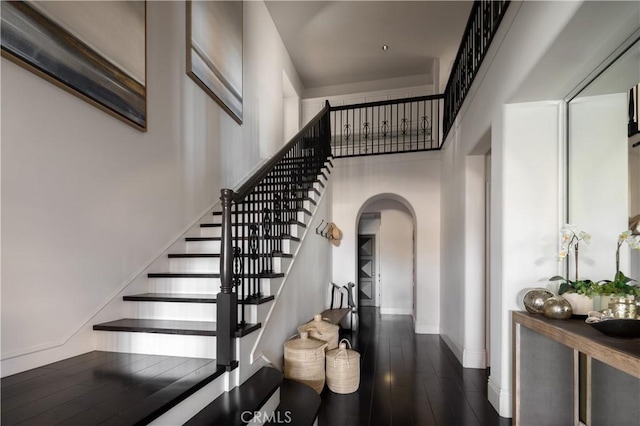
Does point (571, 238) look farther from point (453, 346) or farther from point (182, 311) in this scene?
point (182, 311)

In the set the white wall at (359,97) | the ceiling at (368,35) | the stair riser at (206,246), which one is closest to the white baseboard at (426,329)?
the stair riser at (206,246)

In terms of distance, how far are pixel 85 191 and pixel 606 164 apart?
137 inches

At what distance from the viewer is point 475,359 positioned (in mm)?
3588

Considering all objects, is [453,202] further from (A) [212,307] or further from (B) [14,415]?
(B) [14,415]

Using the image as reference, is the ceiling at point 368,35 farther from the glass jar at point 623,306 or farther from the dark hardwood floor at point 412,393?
the dark hardwood floor at point 412,393

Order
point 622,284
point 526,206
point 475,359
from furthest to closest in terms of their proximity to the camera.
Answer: point 475,359 < point 526,206 < point 622,284

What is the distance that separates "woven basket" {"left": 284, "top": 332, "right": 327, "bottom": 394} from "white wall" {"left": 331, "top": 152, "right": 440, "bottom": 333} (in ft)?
9.38

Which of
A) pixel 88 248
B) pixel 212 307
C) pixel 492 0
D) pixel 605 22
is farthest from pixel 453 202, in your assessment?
pixel 88 248

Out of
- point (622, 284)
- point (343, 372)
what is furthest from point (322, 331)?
point (622, 284)

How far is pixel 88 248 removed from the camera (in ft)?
7.23

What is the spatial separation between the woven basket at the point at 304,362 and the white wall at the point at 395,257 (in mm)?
4671

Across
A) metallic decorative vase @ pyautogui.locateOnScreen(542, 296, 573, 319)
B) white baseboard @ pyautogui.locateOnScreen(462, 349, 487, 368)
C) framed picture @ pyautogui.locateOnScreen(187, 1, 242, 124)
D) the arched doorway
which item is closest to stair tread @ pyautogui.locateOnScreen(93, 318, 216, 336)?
metallic decorative vase @ pyautogui.locateOnScreen(542, 296, 573, 319)

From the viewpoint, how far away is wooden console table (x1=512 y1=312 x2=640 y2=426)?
5.36ft

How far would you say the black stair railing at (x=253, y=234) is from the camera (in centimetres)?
192
